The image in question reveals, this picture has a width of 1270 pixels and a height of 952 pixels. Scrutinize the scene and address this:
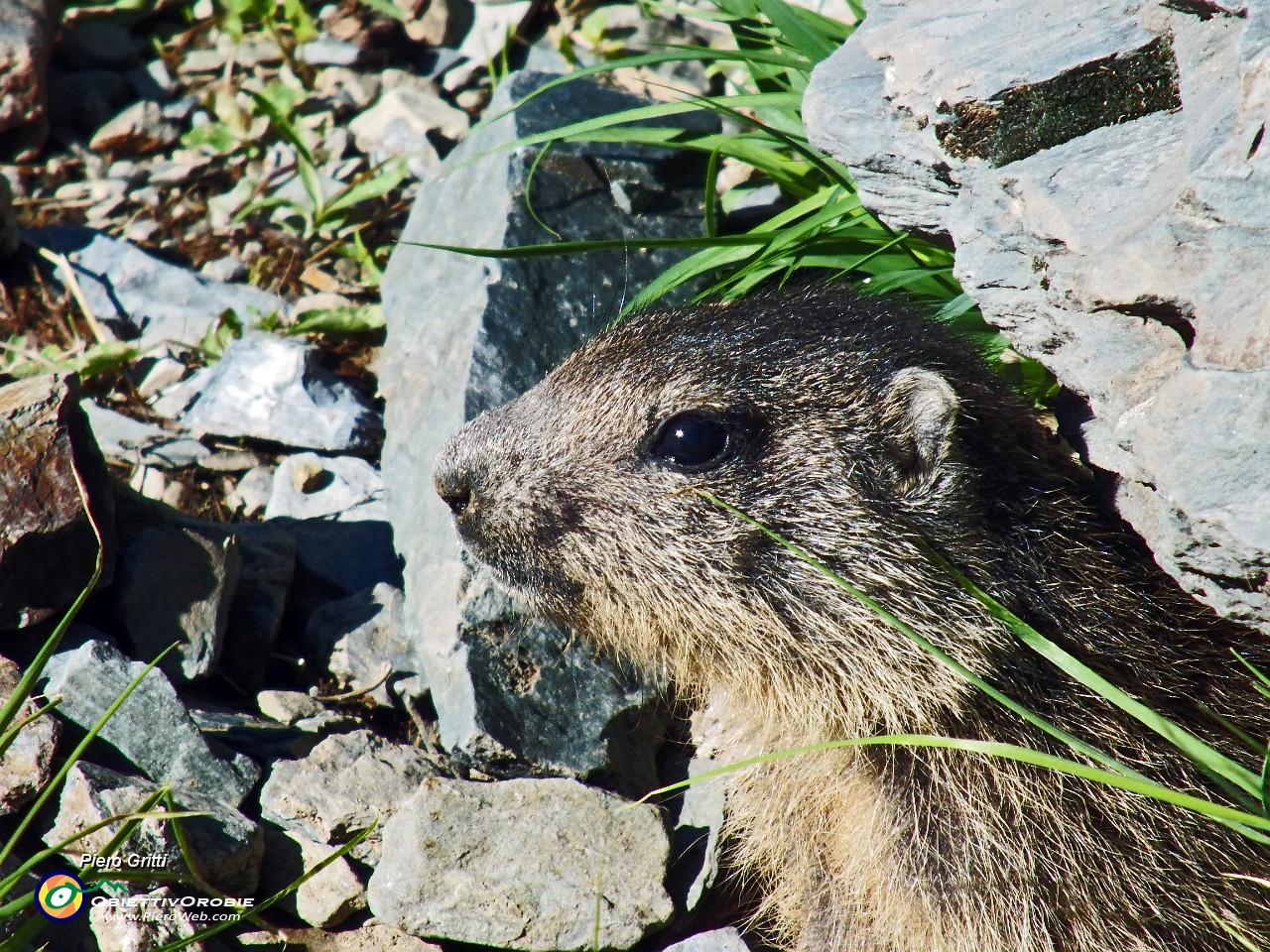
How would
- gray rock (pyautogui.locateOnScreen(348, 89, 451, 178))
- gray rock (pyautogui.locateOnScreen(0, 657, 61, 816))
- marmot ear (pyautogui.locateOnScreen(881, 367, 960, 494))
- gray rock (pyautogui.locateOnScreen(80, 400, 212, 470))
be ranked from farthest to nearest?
gray rock (pyautogui.locateOnScreen(348, 89, 451, 178))
gray rock (pyautogui.locateOnScreen(80, 400, 212, 470))
gray rock (pyautogui.locateOnScreen(0, 657, 61, 816))
marmot ear (pyautogui.locateOnScreen(881, 367, 960, 494))

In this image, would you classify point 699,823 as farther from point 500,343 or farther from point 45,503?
point 45,503

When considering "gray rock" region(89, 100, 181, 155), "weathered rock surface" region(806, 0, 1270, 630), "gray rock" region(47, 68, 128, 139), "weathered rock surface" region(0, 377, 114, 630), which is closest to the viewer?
"weathered rock surface" region(806, 0, 1270, 630)

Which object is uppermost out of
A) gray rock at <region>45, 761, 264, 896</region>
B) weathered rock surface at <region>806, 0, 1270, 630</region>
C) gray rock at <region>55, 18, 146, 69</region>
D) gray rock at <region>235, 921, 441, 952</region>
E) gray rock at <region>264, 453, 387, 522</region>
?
weathered rock surface at <region>806, 0, 1270, 630</region>

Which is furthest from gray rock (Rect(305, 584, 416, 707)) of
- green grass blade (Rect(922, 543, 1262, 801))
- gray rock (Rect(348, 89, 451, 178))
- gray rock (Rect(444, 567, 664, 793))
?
gray rock (Rect(348, 89, 451, 178))

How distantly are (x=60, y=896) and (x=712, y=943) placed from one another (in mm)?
2011

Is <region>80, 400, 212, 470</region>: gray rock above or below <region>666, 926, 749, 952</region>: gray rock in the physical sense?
below

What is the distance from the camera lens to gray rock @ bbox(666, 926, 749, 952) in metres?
3.86

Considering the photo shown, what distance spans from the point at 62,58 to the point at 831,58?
6.11 m

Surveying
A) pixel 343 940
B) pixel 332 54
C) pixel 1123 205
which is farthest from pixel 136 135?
pixel 1123 205

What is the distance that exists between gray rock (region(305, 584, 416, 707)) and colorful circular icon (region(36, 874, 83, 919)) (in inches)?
60.2

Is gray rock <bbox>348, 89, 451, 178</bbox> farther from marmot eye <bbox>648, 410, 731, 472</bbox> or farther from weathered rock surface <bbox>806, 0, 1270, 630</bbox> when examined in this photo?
marmot eye <bbox>648, 410, 731, 472</bbox>

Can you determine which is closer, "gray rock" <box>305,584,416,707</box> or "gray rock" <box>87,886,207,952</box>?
"gray rock" <box>87,886,207,952</box>

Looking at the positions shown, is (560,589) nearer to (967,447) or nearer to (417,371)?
(967,447)

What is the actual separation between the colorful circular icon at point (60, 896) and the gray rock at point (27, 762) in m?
0.49
